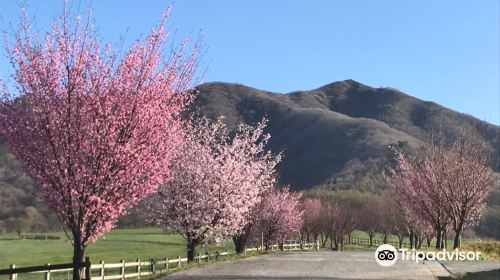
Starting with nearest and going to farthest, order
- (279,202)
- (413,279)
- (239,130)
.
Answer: (413,279) < (239,130) < (279,202)

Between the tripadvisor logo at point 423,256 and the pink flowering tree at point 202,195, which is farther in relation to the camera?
the tripadvisor logo at point 423,256

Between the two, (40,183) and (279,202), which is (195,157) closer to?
(40,183)

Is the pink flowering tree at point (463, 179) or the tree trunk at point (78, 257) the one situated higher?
the pink flowering tree at point (463, 179)

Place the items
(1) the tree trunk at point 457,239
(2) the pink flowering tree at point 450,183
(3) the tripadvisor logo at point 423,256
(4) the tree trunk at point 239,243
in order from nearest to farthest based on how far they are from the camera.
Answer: (3) the tripadvisor logo at point 423,256 → (1) the tree trunk at point 457,239 → (2) the pink flowering tree at point 450,183 → (4) the tree trunk at point 239,243

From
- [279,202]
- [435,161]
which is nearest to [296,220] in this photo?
[279,202]

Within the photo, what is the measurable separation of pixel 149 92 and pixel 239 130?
20.8m

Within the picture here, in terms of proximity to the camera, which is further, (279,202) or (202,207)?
(279,202)

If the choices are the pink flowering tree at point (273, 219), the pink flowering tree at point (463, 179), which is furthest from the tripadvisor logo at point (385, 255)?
the pink flowering tree at point (273, 219)

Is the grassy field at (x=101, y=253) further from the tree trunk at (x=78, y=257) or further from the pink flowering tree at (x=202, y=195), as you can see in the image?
the tree trunk at (x=78, y=257)

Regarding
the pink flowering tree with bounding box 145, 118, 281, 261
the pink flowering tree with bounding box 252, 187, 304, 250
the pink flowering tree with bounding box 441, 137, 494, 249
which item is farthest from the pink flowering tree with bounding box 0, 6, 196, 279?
the pink flowering tree with bounding box 252, 187, 304, 250

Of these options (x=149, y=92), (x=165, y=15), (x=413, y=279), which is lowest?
(x=413, y=279)

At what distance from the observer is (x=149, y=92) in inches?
702

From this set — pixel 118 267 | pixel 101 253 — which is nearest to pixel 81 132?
pixel 118 267

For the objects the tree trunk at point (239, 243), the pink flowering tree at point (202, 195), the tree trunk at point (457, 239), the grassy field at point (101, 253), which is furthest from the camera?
the grassy field at point (101, 253)
